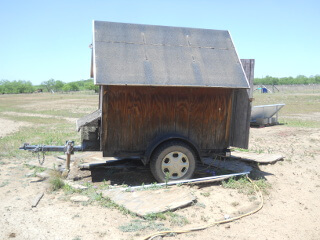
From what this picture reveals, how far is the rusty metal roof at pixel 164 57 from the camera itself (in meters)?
6.08

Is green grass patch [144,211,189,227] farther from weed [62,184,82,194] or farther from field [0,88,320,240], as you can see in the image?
weed [62,184,82,194]

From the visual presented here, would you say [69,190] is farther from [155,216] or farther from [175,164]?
[175,164]

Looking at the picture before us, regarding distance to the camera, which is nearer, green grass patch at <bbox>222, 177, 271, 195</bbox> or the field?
the field

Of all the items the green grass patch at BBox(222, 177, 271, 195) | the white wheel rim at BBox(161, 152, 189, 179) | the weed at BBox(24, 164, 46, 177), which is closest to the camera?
the green grass patch at BBox(222, 177, 271, 195)

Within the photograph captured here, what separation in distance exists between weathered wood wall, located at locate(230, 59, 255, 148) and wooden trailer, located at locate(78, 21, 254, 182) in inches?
5.8

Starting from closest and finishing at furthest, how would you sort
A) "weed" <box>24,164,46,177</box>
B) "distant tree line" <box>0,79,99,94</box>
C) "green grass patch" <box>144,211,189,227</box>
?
1. "green grass patch" <box>144,211,189,227</box>
2. "weed" <box>24,164,46,177</box>
3. "distant tree line" <box>0,79,99,94</box>

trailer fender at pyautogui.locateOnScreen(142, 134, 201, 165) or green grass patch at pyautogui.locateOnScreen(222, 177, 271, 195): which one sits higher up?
trailer fender at pyautogui.locateOnScreen(142, 134, 201, 165)

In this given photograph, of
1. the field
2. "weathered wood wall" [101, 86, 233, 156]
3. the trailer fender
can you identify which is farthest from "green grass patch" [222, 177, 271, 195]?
the trailer fender

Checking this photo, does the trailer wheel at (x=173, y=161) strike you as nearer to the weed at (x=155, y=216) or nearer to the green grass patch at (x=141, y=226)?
the weed at (x=155, y=216)

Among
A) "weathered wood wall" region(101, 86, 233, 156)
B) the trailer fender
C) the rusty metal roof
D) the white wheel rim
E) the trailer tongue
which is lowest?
the white wheel rim

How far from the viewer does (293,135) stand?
12.8 m

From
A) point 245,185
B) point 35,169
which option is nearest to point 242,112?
point 245,185

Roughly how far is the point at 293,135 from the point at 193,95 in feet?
25.7

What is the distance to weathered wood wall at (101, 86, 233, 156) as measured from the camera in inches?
245
